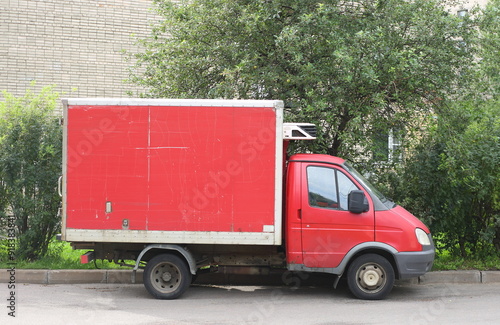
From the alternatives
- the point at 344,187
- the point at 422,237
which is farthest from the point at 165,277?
the point at 422,237

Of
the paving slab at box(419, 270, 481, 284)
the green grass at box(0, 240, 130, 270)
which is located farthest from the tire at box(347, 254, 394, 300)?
the green grass at box(0, 240, 130, 270)

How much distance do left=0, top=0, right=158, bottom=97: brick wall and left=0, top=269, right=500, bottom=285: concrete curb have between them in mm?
7444

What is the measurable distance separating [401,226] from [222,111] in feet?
9.88

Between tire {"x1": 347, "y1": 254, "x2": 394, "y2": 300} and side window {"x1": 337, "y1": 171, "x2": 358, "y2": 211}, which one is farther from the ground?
side window {"x1": 337, "y1": 171, "x2": 358, "y2": 211}

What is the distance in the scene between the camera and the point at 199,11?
35.5 ft

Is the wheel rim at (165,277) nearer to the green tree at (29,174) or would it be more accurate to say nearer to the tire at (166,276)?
the tire at (166,276)

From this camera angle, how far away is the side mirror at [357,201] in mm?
8164

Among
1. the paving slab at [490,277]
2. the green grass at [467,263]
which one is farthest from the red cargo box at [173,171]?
the paving slab at [490,277]

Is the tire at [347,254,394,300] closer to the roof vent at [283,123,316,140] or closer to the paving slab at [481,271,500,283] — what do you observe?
the roof vent at [283,123,316,140]

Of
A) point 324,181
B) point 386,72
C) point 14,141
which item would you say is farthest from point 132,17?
point 324,181

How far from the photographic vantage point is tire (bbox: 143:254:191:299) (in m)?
8.38


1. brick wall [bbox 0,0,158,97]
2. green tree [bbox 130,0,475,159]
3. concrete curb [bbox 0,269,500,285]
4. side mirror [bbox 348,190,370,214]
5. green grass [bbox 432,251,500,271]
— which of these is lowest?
concrete curb [bbox 0,269,500,285]

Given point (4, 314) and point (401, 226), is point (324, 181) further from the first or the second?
point (4, 314)

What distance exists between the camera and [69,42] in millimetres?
16328
